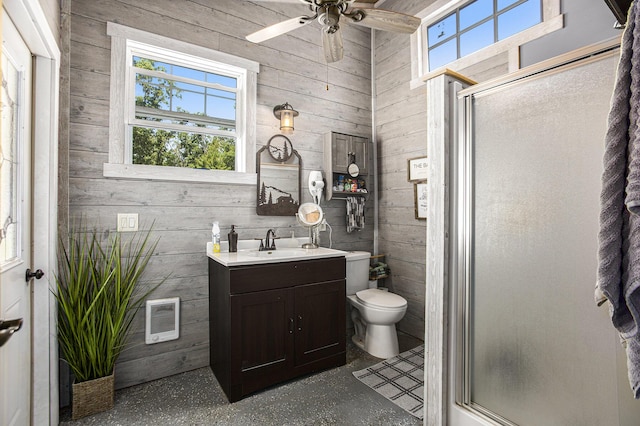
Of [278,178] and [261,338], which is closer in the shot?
[261,338]

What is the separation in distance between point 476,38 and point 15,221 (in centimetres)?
333

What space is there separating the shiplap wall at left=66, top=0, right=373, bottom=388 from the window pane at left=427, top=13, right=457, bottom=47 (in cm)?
80

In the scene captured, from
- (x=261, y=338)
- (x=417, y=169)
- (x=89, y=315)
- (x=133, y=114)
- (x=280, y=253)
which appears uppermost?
(x=133, y=114)

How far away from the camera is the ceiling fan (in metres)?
1.70

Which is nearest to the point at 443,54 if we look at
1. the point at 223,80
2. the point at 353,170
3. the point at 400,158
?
the point at 400,158

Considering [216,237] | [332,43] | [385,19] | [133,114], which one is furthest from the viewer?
[216,237]

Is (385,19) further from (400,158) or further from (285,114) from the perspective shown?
(400,158)

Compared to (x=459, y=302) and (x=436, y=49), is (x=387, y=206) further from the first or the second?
(x=459, y=302)

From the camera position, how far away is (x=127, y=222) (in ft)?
7.43

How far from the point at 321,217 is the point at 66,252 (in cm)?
181

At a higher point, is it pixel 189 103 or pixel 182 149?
pixel 189 103

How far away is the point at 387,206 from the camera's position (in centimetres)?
341

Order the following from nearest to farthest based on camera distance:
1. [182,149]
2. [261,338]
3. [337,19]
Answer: [337,19]
[261,338]
[182,149]

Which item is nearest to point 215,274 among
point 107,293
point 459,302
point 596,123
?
point 107,293
